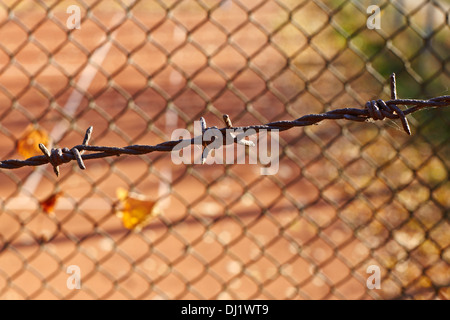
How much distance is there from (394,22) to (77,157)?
407 cm

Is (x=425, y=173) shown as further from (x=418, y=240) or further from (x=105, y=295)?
(x=105, y=295)

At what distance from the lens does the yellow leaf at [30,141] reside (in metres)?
3.69

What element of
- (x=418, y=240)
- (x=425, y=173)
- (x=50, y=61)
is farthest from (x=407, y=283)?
(x=50, y=61)

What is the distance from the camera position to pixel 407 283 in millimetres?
2666

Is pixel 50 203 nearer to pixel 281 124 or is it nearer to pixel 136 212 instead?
pixel 136 212

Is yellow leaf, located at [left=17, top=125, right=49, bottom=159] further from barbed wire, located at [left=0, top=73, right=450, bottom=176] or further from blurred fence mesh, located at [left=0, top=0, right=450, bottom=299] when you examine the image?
barbed wire, located at [left=0, top=73, right=450, bottom=176]

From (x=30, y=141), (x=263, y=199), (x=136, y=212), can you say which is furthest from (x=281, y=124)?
(x=30, y=141)

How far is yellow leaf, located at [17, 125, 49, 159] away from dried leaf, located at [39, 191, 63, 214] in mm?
326

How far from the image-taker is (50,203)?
11.8 ft

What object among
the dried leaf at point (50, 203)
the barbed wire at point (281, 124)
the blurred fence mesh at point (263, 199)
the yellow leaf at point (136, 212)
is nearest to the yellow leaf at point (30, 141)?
the blurred fence mesh at point (263, 199)

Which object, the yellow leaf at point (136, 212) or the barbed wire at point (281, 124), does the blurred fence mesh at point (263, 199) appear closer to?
the yellow leaf at point (136, 212)

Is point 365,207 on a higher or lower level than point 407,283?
higher

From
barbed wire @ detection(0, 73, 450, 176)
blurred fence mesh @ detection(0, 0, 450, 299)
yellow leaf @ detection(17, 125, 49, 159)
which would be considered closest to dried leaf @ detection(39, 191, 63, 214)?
blurred fence mesh @ detection(0, 0, 450, 299)

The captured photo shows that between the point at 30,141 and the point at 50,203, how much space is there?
0.65m
